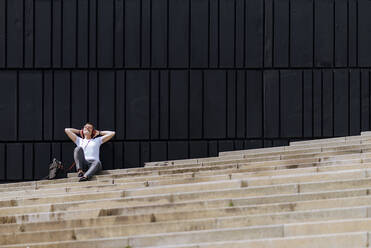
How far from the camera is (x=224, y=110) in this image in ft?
47.3

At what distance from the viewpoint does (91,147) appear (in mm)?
13789

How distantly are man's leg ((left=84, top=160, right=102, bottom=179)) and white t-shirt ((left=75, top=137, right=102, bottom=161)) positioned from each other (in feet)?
0.46

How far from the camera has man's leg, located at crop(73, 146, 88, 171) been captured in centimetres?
1343

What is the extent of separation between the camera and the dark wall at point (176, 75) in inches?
567

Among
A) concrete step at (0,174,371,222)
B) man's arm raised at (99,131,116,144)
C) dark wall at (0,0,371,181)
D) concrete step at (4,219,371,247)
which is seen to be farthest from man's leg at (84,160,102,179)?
concrete step at (4,219,371,247)

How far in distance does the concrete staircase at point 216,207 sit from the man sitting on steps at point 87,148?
690 mm

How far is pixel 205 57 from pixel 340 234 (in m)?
7.11

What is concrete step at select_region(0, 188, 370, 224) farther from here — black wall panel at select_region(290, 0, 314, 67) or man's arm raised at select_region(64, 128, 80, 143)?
black wall panel at select_region(290, 0, 314, 67)

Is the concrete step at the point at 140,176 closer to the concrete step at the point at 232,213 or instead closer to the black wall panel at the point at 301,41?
the concrete step at the point at 232,213

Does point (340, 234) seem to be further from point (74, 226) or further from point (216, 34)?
point (216, 34)

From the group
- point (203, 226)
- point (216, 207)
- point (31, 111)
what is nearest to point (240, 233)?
point (203, 226)

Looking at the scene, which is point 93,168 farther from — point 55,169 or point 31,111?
point 31,111

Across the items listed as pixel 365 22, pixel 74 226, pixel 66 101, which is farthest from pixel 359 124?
pixel 74 226

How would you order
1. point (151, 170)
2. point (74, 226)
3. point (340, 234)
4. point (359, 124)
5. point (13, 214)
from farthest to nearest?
1. point (359, 124)
2. point (151, 170)
3. point (13, 214)
4. point (74, 226)
5. point (340, 234)
